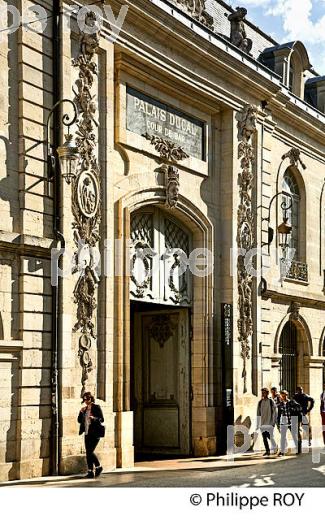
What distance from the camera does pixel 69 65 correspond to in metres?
16.4

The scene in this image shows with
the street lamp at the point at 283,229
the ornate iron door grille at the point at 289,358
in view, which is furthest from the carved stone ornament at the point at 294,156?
the ornate iron door grille at the point at 289,358

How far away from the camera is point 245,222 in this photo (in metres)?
22.0

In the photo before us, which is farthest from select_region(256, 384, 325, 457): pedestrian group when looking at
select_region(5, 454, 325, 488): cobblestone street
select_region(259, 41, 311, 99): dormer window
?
select_region(259, 41, 311, 99): dormer window

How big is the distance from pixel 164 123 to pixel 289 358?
334 inches

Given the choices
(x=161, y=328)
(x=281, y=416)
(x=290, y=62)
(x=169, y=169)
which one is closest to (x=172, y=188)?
(x=169, y=169)

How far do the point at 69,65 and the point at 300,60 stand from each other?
11.6 m

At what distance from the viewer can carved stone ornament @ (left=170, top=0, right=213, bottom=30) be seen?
20656mm

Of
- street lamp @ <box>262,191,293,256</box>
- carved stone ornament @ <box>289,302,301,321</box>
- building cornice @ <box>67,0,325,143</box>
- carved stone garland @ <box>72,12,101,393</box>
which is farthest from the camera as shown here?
carved stone ornament @ <box>289,302,301,321</box>

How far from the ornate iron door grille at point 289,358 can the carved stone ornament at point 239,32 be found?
7138 mm

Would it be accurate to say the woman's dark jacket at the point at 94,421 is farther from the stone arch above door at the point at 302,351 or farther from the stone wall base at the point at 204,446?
the stone arch above door at the point at 302,351

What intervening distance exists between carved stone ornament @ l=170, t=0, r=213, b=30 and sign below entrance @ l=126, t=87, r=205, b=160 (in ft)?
7.39

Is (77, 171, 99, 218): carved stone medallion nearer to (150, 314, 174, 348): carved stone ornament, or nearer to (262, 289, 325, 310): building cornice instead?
(150, 314, 174, 348): carved stone ornament
